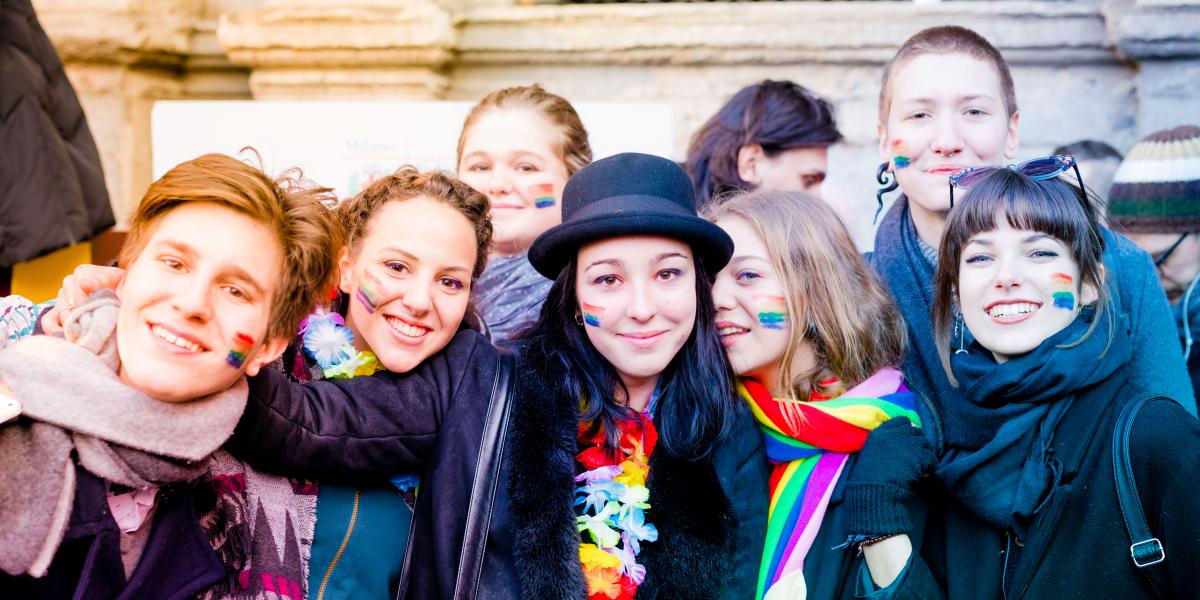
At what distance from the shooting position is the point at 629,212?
2.30m

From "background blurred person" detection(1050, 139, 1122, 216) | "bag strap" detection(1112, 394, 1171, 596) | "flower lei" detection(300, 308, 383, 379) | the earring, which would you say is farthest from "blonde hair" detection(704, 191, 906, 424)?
"background blurred person" detection(1050, 139, 1122, 216)

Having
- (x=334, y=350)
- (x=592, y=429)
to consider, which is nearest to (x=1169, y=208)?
(x=592, y=429)

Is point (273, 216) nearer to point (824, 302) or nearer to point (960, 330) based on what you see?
point (824, 302)

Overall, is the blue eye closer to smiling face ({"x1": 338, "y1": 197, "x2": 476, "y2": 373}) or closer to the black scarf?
smiling face ({"x1": 338, "y1": 197, "x2": 476, "y2": 373})

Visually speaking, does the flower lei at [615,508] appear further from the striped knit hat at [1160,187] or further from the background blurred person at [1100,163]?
the background blurred person at [1100,163]

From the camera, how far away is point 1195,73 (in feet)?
14.0

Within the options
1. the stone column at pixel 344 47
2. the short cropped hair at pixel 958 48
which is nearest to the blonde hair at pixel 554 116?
the short cropped hair at pixel 958 48

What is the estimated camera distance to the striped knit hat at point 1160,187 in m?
3.35

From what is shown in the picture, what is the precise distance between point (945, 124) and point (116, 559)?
2.42m

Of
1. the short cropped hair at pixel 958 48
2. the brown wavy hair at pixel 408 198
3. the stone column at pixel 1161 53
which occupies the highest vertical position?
the stone column at pixel 1161 53

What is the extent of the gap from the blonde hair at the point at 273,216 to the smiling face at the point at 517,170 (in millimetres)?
1094

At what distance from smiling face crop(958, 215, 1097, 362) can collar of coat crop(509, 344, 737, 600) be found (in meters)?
0.74

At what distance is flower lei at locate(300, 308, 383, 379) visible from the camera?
2.30 m

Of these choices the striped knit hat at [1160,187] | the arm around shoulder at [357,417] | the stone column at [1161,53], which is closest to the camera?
the arm around shoulder at [357,417]
